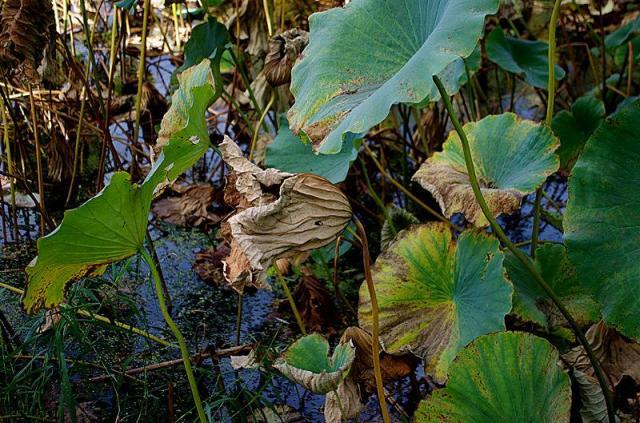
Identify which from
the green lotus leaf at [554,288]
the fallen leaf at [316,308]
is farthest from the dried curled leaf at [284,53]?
the green lotus leaf at [554,288]

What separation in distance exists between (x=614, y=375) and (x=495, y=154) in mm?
413

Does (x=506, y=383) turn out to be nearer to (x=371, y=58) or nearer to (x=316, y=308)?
(x=371, y=58)

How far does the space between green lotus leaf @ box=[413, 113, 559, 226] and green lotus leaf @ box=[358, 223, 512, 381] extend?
0.18ft

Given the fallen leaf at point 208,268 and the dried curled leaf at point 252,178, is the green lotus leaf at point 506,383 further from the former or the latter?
the fallen leaf at point 208,268

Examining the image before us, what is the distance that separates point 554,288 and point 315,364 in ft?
1.62

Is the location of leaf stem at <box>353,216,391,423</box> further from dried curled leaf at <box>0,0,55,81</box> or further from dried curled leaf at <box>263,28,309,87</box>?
dried curled leaf at <box>0,0,55,81</box>

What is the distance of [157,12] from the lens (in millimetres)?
3473

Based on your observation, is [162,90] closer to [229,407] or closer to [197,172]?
[197,172]

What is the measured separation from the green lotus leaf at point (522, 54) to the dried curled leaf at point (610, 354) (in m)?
0.94

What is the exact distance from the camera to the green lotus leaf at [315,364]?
0.91m

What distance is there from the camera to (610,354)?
117 centimetres

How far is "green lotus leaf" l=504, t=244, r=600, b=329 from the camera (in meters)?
1.21

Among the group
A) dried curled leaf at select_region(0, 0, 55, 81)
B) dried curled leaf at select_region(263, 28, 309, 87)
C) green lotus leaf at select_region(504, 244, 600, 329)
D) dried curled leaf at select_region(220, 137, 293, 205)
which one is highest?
dried curled leaf at select_region(0, 0, 55, 81)

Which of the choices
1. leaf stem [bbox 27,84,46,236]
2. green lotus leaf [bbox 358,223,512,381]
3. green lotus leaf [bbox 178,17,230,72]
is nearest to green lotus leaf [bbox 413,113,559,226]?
green lotus leaf [bbox 358,223,512,381]
